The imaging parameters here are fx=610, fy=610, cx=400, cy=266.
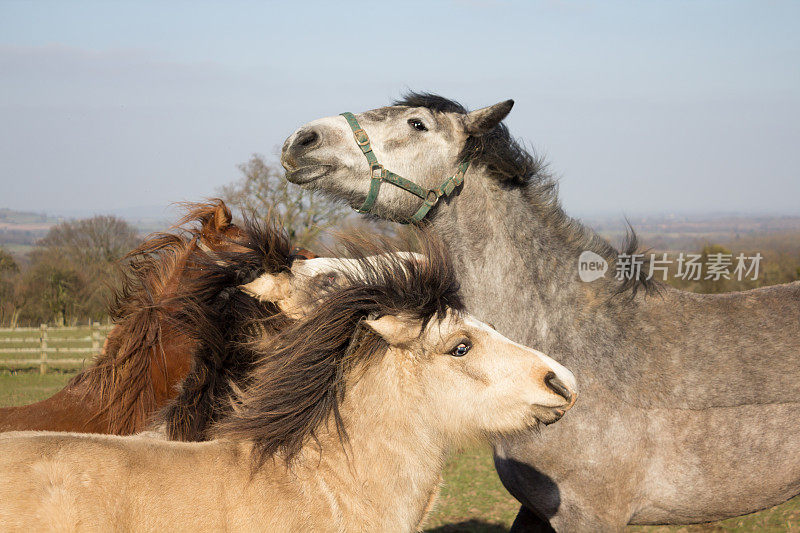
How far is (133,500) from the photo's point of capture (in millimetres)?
2094

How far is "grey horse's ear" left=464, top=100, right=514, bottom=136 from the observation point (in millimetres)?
3613

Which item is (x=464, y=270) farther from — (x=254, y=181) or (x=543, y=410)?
(x=254, y=181)

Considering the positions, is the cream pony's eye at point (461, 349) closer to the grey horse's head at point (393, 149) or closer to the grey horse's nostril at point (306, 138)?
the grey horse's head at point (393, 149)

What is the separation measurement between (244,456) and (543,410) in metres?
1.24

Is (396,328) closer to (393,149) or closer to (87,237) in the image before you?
(393,149)

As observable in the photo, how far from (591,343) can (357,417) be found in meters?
1.80

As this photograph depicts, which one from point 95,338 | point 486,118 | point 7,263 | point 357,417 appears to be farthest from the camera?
point 7,263

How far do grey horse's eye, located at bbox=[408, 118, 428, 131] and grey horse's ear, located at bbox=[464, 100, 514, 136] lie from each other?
27 centimetres

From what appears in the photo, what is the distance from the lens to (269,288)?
3.38 meters

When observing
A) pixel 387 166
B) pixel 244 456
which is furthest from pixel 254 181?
pixel 244 456

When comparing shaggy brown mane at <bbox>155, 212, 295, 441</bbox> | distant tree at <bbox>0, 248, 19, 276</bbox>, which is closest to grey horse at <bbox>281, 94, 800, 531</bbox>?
shaggy brown mane at <bbox>155, 212, 295, 441</bbox>

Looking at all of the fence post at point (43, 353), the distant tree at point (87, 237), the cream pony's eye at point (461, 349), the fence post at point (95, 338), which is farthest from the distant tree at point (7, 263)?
the cream pony's eye at point (461, 349)

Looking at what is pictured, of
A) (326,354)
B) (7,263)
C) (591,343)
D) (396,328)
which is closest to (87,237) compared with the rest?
(7,263)

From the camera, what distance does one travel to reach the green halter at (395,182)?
369 centimetres
